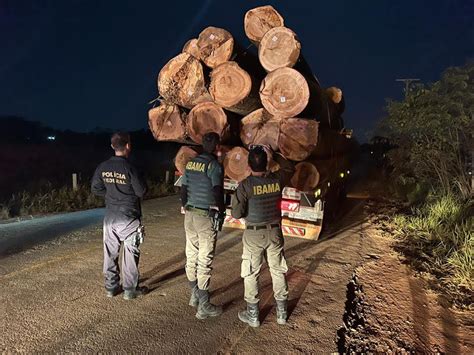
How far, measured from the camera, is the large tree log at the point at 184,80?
A: 512 centimetres

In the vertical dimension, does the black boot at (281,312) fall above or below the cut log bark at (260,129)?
→ below

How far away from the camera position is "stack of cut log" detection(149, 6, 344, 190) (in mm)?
4844

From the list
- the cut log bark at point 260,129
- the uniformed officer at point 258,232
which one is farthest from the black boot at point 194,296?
the cut log bark at point 260,129

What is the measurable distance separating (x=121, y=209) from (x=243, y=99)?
2.33 m

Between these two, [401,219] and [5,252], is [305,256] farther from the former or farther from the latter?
[5,252]

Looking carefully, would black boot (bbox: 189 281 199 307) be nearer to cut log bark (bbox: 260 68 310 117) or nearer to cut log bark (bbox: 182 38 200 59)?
cut log bark (bbox: 260 68 310 117)

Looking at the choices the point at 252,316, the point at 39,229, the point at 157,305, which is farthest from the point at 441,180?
the point at 39,229

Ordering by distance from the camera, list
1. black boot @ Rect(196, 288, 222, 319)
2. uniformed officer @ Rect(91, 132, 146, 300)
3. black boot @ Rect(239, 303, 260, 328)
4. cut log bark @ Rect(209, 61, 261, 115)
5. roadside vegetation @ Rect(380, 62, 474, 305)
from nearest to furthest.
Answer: black boot @ Rect(239, 303, 260, 328)
black boot @ Rect(196, 288, 222, 319)
uniformed officer @ Rect(91, 132, 146, 300)
roadside vegetation @ Rect(380, 62, 474, 305)
cut log bark @ Rect(209, 61, 261, 115)

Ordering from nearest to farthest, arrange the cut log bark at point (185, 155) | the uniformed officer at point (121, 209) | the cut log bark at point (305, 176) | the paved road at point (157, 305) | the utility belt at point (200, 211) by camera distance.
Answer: the paved road at point (157, 305) < the utility belt at point (200, 211) < the uniformed officer at point (121, 209) < the cut log bark at point (305, 176) < the cut log bark at point (185, 155)

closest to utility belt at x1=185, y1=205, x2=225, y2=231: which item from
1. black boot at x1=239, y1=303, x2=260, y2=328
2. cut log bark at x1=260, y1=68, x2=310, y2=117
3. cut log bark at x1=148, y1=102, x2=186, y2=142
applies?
black boot at x1=239, y1=303, x2=260, y2=328

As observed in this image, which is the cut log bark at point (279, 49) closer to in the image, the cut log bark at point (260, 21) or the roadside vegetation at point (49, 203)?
Answer: the cut log bark at point (260, 21)

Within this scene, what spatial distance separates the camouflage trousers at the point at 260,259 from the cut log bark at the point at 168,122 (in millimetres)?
2732

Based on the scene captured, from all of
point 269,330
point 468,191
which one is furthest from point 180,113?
point 468,191

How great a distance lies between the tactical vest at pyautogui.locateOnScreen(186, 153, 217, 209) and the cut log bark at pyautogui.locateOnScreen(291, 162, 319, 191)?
89.8 inches
